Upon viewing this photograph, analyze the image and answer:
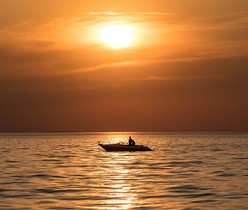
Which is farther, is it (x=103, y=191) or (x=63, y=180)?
(x=63, y=180)

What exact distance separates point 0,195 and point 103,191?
7085mm

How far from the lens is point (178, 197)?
30391 mm

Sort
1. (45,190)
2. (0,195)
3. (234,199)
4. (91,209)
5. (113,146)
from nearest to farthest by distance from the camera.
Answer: (91,209) < (234,199) < (0,195) < (45,190) < (113,146)

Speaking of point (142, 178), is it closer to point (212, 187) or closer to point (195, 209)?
point (212, 187)

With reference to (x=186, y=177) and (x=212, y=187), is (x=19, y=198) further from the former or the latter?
(x=186, y=177)

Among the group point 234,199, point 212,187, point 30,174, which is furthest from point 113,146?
point 234,199

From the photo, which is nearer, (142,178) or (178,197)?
(178,197)

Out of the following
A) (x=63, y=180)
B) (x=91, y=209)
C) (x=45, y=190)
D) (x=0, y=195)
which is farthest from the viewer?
(x=63, y=180)

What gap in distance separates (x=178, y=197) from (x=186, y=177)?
12060mm

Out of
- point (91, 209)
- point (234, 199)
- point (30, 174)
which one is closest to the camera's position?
point (91, 209)

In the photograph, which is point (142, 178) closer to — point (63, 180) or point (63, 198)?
point (63, 180)

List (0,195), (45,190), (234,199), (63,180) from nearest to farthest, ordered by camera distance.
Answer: (234,199), (0,195), (45,190), (63,180)

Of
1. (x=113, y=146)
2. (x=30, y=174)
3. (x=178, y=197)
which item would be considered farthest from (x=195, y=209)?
(x=113, y=146)

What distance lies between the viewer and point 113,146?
8694 cm
